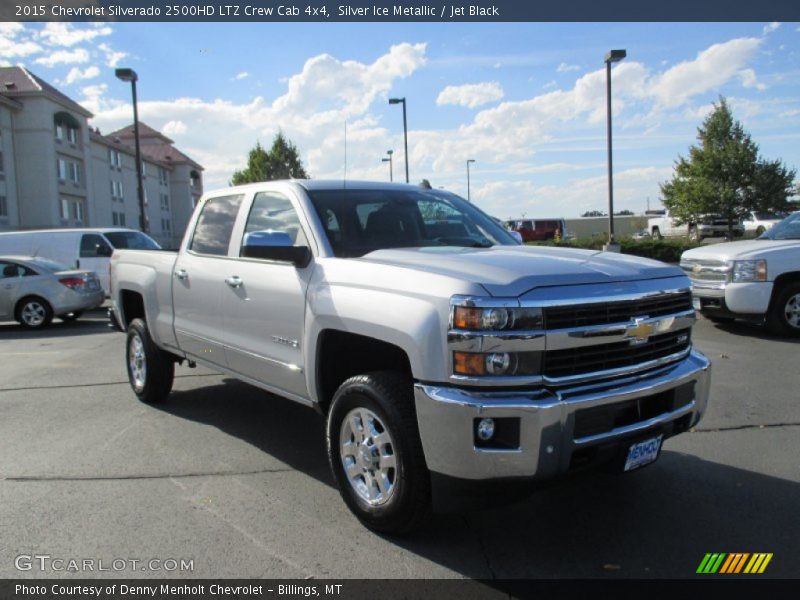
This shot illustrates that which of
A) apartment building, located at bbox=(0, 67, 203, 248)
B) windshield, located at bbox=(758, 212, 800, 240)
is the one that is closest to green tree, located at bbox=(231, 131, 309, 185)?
apartment building, located at bbox=(0, 67, 203, 248)

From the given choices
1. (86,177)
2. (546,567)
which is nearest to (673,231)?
(86,177)

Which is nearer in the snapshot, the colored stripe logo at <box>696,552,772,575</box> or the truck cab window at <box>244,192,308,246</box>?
the colored stripe logo at <box>696,552,772,575</box>

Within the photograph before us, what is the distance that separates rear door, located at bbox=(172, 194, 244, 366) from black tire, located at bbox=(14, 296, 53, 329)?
29.5ft

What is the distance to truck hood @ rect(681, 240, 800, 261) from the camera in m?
9.08

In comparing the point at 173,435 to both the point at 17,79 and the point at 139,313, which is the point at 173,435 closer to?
the point at 139,313

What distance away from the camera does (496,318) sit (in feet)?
9.86

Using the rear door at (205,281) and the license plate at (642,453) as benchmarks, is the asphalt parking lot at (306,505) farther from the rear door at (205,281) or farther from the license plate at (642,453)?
the rear door at (205,281)

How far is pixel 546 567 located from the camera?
3.23 m

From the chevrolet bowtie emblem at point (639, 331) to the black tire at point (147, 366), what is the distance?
445 cm

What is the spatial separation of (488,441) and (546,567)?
77cm

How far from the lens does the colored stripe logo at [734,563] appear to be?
3.16m

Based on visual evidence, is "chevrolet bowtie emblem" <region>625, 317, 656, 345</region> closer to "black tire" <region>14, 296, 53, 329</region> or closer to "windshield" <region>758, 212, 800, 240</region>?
"windshield" <region>758, 212, 800, 240</region>

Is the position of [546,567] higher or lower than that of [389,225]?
lower

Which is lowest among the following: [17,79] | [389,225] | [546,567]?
[546,567]
